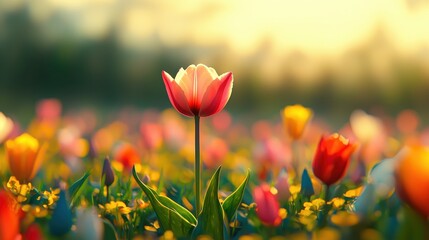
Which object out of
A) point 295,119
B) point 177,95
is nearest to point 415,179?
point 177,95

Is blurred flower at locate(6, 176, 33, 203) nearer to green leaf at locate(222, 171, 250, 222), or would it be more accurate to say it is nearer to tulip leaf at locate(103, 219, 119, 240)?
tulip leaf at locate(103, 219, 119, 240)

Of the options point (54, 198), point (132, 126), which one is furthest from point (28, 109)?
point (54, 198)

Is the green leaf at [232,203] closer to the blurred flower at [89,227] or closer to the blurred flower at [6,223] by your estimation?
the blurred flower at [89,227]

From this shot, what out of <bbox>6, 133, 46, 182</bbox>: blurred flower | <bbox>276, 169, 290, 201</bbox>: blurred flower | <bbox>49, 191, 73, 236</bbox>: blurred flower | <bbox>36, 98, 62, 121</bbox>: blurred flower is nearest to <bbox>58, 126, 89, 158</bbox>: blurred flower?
<bbox>6, 133, 46, 182</bbox>: blurred flower

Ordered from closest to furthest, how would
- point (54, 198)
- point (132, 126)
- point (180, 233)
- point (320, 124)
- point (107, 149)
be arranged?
point (180, 233) → point (54, 198) → point (107, 149) → point (320, 124) → point (132, 126)

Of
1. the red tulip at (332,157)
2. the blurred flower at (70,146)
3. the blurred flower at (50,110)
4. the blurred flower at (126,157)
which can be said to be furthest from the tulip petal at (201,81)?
the blurred flower at (50,110)

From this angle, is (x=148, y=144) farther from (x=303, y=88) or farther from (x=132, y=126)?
(x=303, y=88)

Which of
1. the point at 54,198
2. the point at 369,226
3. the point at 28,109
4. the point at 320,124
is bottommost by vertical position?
the point at 28,109
